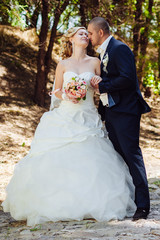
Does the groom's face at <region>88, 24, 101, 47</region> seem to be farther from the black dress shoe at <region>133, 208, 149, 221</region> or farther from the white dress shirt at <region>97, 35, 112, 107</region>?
the black dress shoe at <region>133, 208, 149, 221</region>

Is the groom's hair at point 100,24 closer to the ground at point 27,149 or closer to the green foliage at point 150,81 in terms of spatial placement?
the ground at point 27,149

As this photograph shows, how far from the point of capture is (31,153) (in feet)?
13.2

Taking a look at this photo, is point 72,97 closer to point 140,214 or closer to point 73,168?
point 73,168

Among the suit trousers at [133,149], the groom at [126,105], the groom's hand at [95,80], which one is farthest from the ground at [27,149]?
the groom's hand at [95,80]

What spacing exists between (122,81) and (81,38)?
3.18 ft

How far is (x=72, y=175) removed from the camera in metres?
3.69

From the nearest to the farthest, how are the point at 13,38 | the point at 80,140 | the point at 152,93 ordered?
the point at 80,140
the point at 13,38
the point at 152,93

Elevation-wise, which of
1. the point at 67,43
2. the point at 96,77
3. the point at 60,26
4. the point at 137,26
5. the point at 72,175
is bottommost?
the point at 72,175

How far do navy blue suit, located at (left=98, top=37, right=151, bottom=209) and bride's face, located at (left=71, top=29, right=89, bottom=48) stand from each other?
522mm

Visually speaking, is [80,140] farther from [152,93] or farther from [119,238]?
[152,93]

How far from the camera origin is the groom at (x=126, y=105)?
142 inches

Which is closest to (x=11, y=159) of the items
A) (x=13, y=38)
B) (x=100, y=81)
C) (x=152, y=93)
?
(x=100, y=81)

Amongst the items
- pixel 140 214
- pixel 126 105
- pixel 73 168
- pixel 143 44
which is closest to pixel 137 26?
pixel 143 44

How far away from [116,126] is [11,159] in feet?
14.4
